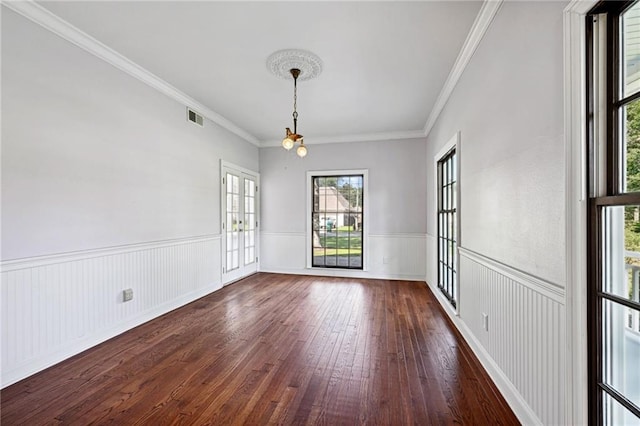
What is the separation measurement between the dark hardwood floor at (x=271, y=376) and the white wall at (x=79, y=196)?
319 millimetres

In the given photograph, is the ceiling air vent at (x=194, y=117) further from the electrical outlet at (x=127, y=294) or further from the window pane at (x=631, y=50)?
the window pane at (x=631, y=50)

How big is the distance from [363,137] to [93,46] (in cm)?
416

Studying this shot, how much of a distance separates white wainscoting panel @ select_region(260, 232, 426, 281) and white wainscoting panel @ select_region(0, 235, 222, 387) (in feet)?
7.92

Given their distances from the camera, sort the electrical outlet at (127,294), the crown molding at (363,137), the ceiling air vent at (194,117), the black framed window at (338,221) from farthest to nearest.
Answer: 1. the black framed window at (338,221)
2. the crown molding at (363,137)
3. the ceiling air vent at (194,117)
4. the electrical outlet at (127,294)

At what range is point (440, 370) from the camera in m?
2.27

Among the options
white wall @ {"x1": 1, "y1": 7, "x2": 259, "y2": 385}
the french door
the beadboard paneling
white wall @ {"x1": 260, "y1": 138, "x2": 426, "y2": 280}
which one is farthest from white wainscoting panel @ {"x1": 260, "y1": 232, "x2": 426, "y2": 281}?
the beadboard paneling

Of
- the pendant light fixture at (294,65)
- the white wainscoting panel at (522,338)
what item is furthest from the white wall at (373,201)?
the white wainscoting panel at (522,338)

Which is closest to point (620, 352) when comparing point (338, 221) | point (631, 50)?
point (631, 50)

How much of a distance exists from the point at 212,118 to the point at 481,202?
155 inches

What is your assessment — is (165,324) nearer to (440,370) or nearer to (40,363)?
(40,363)

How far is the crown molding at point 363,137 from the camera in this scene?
5.35 meters

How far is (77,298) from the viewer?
2529 millimetres

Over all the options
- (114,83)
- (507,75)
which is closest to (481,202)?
(507,75)

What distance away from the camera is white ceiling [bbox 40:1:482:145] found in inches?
86.2
